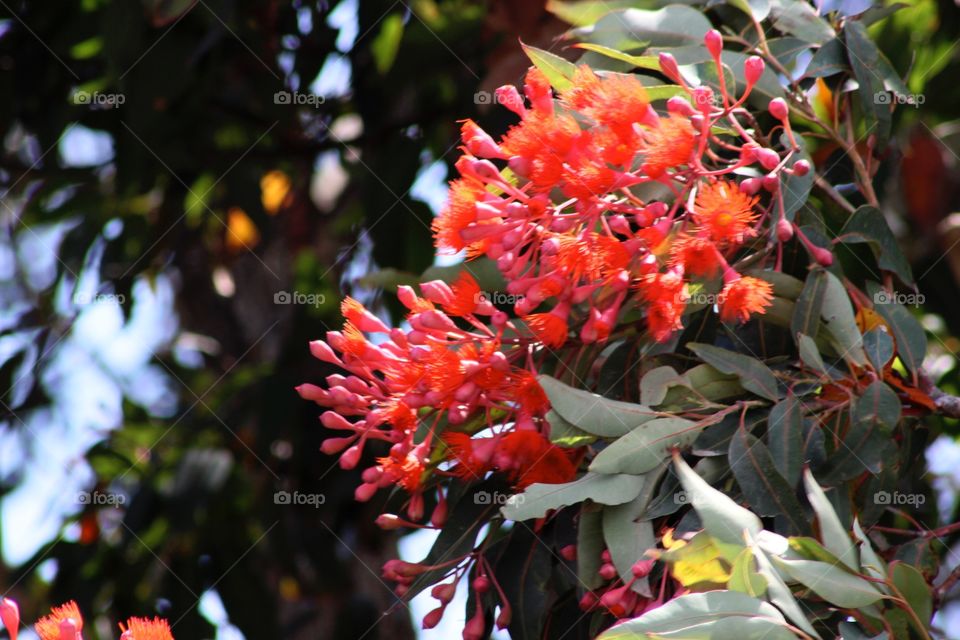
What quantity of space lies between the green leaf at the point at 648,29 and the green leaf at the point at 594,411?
0.54 m

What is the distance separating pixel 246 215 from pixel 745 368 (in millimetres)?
2078

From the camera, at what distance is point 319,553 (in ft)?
9.52

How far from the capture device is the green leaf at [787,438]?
121cm

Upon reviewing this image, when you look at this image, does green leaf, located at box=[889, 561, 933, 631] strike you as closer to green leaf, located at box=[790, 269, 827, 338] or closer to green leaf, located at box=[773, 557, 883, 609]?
green leaf, located at box=[773, 557, 883, 609]

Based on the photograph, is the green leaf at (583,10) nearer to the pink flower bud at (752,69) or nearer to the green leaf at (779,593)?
the pink flower bud at (752,69)

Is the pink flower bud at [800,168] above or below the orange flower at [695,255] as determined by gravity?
above

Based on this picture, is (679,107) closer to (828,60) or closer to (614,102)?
(614,102)

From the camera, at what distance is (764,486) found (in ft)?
3.87

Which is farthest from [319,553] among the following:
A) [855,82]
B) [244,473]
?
[855,82]

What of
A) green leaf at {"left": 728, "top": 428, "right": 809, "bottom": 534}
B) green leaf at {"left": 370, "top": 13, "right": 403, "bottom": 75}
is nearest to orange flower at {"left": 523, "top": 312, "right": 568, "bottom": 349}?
green leaf at {"left": 728, "top": 428, "right": 809, "bottom": 534}

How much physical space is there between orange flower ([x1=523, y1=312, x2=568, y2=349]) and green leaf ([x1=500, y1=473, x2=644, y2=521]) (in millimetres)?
149

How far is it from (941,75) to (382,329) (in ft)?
6.16

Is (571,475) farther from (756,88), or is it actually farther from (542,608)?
(756,88)

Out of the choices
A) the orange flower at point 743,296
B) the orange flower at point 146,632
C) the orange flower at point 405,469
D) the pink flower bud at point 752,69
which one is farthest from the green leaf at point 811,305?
the orange flower at point 146,632
